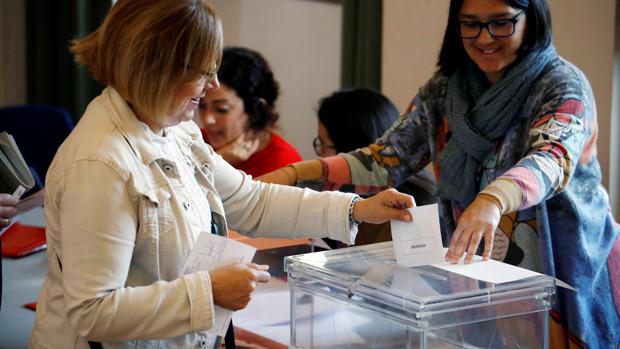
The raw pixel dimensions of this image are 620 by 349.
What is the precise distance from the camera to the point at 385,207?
1699 mm

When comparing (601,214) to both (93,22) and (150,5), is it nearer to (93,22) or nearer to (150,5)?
(150,5)

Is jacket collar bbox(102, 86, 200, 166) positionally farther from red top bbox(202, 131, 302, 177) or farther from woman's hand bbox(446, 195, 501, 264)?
red top bbox(202, 131, 302, 177)

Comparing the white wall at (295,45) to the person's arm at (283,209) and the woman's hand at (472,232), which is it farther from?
the woman's hand at (472,232)

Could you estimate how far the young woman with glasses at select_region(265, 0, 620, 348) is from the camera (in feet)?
→ 6.26

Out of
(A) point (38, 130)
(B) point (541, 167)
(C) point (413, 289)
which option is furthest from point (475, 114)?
(A) point (38, 130)

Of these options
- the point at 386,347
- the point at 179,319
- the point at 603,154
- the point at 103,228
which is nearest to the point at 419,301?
the point at 386,347

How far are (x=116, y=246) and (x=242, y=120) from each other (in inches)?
82.2

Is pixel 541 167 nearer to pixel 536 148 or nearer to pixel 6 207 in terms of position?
pixel 536 148

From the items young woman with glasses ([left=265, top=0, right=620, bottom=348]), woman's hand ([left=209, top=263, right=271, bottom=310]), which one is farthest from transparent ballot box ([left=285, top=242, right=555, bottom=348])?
young woman with glasses ([left=265, top=0, right=620, bottom=348])

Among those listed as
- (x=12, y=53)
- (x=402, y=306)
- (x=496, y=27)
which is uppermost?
(x=496, y=27)

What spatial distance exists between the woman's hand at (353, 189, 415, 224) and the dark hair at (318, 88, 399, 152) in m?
1.15

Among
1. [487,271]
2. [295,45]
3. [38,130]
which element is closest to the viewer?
[487,271]

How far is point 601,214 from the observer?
204 cm

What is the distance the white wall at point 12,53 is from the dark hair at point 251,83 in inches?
105
